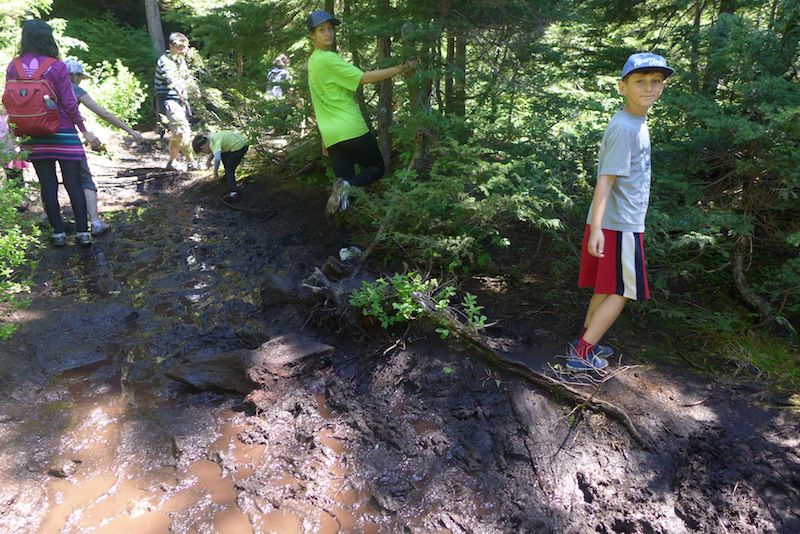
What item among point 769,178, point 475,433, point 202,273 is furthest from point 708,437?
point 202,273

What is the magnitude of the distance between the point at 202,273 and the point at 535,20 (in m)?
4.41

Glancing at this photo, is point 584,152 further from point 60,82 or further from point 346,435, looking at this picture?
point 60,82

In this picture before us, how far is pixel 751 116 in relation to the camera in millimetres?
4094

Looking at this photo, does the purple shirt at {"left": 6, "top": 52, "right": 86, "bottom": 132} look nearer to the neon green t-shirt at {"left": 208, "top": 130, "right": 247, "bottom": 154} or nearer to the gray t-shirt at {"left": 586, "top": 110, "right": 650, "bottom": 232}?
the neon green t-shirt at {"left": 208, "top": 130, "right": 247, "bottom": 154}

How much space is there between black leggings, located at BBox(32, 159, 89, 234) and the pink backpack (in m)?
0.45

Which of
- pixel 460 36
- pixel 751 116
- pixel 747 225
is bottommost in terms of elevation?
pixel 747 225

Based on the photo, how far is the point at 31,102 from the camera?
5.61 m

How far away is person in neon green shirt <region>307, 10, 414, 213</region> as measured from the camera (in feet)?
16.9

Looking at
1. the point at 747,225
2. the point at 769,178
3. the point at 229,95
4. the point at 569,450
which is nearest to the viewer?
the point at 569,450

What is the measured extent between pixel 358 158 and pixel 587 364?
3.21 meters

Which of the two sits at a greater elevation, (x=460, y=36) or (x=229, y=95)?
(x=460, y=36)

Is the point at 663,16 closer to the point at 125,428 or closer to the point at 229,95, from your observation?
the point at 229,95

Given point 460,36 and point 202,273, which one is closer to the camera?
point 460,36

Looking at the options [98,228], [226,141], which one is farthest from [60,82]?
[226,141]
